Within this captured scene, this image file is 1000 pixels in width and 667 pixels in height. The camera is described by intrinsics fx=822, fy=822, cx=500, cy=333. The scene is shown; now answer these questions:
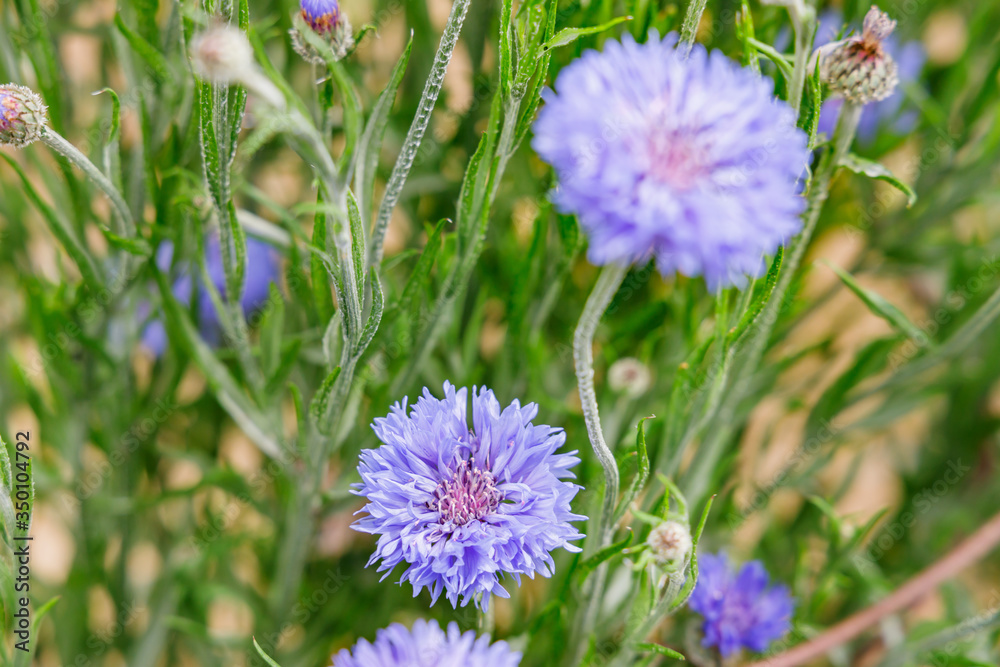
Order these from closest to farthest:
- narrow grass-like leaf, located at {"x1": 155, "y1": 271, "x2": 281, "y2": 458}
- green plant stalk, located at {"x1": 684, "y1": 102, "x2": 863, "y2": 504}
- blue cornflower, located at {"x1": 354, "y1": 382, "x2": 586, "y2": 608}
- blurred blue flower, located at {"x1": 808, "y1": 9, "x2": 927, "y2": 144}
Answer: blue cornflower, located at {"x1": 354, "y1": 382, "x2": 586, "y2": 608}, green plant stalk, located at {"x1": 684, "y1": 102, "x2": 863, "y2": 504}, narrow grass-like leaf, located at {"x1": 155, "y1": 271, "x2": 281, "y2": 458}, blurred blue flower, located at {"x1": 808, "y1": 9, "x2": 927, "y2": 144}

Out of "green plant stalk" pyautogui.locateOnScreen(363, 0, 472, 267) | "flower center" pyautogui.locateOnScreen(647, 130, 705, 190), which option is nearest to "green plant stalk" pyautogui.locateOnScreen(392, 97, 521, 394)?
"green plant stalk" pyautogui.locateOnScreen(363, 0, 472, 267)

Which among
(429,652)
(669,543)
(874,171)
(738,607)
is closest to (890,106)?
(874,171)

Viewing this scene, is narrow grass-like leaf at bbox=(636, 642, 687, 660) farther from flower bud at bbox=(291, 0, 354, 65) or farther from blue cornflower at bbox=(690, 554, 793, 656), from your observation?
flower bud at bbox=(291, 0, 354, 65)

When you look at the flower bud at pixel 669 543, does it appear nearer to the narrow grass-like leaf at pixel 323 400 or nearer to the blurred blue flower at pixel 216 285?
the narrow grass-like leaf at pixel 323 400

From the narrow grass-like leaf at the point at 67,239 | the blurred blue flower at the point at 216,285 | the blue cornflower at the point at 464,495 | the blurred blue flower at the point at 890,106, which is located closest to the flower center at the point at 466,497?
the blue cornflower at the point at 464,495

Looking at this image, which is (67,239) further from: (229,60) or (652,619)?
(652,619)

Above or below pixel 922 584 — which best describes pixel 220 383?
above
